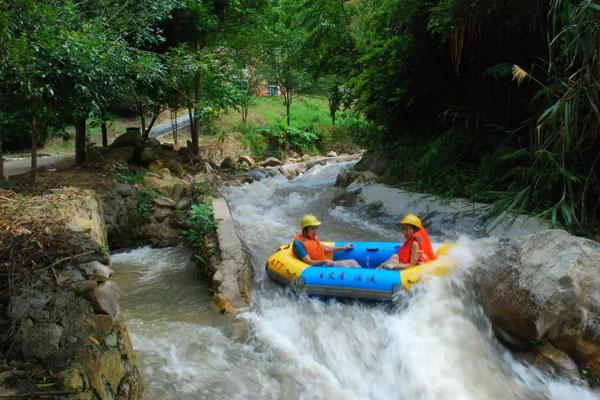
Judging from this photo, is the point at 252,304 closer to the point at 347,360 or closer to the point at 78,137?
the point at 347,360

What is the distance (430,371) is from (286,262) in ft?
7.30

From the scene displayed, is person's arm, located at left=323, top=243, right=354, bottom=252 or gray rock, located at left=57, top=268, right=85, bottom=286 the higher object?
gray rock, located at left=57, top=268, right=85, bottom=286

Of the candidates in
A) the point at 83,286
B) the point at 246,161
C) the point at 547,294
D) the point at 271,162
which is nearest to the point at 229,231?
the point at 83,286

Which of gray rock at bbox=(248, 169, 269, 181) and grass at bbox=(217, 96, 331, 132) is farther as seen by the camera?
grass at bbox=(217, 96, 331, 132)

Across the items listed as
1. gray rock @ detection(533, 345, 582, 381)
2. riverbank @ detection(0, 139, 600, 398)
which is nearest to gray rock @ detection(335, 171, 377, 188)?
riverbank @ detection(0, 139, 600, 398)

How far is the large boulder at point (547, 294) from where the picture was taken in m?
3.72

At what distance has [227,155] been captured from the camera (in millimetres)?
16344

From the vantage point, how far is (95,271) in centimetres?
284

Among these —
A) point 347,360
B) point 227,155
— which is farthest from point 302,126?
point 347,360

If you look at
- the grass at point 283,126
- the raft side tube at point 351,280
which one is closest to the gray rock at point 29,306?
the raft side tube at point 351,280

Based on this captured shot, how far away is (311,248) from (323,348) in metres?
1.67

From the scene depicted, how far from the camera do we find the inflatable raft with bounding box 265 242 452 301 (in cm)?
482

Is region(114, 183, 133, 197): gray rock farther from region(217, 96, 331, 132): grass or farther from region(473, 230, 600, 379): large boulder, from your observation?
region(217, 96, 331, 132): grass

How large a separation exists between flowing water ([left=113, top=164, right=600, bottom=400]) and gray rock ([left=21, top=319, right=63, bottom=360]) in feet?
3.61
